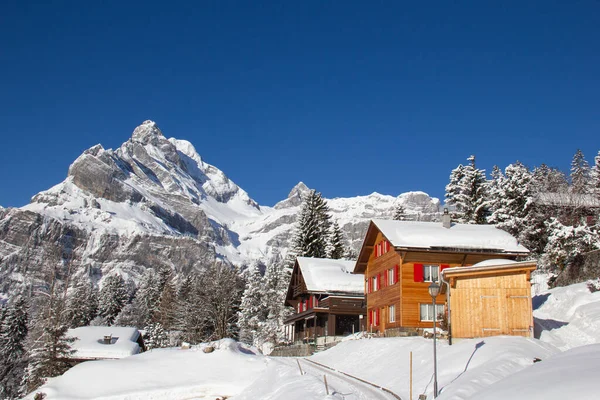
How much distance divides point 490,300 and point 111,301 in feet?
281

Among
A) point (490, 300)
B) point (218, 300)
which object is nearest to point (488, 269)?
point (490, 300)

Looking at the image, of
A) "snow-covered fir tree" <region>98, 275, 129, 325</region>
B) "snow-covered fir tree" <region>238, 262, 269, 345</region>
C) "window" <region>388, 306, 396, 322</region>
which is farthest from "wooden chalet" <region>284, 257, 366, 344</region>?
"snow-covered fir tree" <region>98, 275, 129, 325</region>

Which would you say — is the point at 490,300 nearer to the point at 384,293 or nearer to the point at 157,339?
the point at 384,293

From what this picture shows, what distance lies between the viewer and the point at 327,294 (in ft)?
162

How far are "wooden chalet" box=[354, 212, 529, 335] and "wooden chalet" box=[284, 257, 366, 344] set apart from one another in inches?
358

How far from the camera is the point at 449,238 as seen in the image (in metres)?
36.8

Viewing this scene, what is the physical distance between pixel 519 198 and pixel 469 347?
33.7m

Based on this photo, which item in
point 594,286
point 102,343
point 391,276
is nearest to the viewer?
point 594,286

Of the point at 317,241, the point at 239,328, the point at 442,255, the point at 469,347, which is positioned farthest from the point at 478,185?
the point at 469,347

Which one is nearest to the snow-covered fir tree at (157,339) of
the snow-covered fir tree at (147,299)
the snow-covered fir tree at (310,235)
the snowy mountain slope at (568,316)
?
the snow-covered fir tree at (310,235)

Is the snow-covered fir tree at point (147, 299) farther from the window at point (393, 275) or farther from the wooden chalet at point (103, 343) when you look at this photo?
the window at point (393, 275)

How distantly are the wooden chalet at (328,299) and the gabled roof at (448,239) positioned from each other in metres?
A: 11.3

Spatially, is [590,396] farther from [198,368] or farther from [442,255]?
[442,255]

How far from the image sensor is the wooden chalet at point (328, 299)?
4816cm
